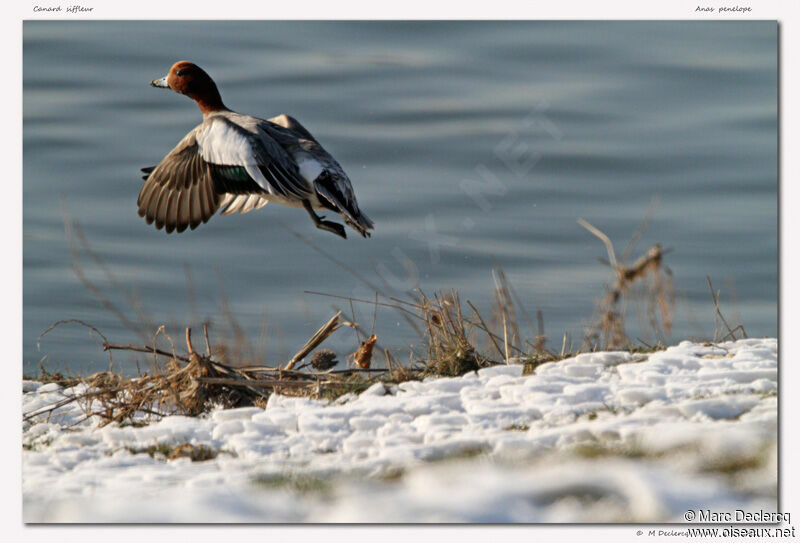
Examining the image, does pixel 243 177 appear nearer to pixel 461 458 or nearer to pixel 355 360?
pixel 355 360

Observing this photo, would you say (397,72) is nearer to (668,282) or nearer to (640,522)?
(668,282)

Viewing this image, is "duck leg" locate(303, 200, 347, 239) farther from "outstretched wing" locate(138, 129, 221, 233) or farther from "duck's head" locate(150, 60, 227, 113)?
"duck's head" locate(150, 60, 227, 113)

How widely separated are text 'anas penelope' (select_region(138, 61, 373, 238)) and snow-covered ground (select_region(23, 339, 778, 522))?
1.72 metres

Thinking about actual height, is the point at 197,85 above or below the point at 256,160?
above

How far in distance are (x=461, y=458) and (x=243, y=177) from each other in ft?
8.66

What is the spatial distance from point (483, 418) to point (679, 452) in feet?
2.58

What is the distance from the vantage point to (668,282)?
4.26 metres

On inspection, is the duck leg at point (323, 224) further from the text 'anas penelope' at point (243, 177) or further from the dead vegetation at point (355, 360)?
the dead vegetation at point (355, 360)

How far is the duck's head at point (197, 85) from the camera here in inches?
257

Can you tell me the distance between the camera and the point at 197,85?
21.4 ft

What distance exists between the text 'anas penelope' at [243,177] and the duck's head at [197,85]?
0.46 meters

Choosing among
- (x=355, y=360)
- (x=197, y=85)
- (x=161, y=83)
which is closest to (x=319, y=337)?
(x=355, y=360)

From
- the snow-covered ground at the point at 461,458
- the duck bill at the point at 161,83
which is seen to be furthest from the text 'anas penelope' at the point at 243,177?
the snow-covered ground at the point at 461,458
